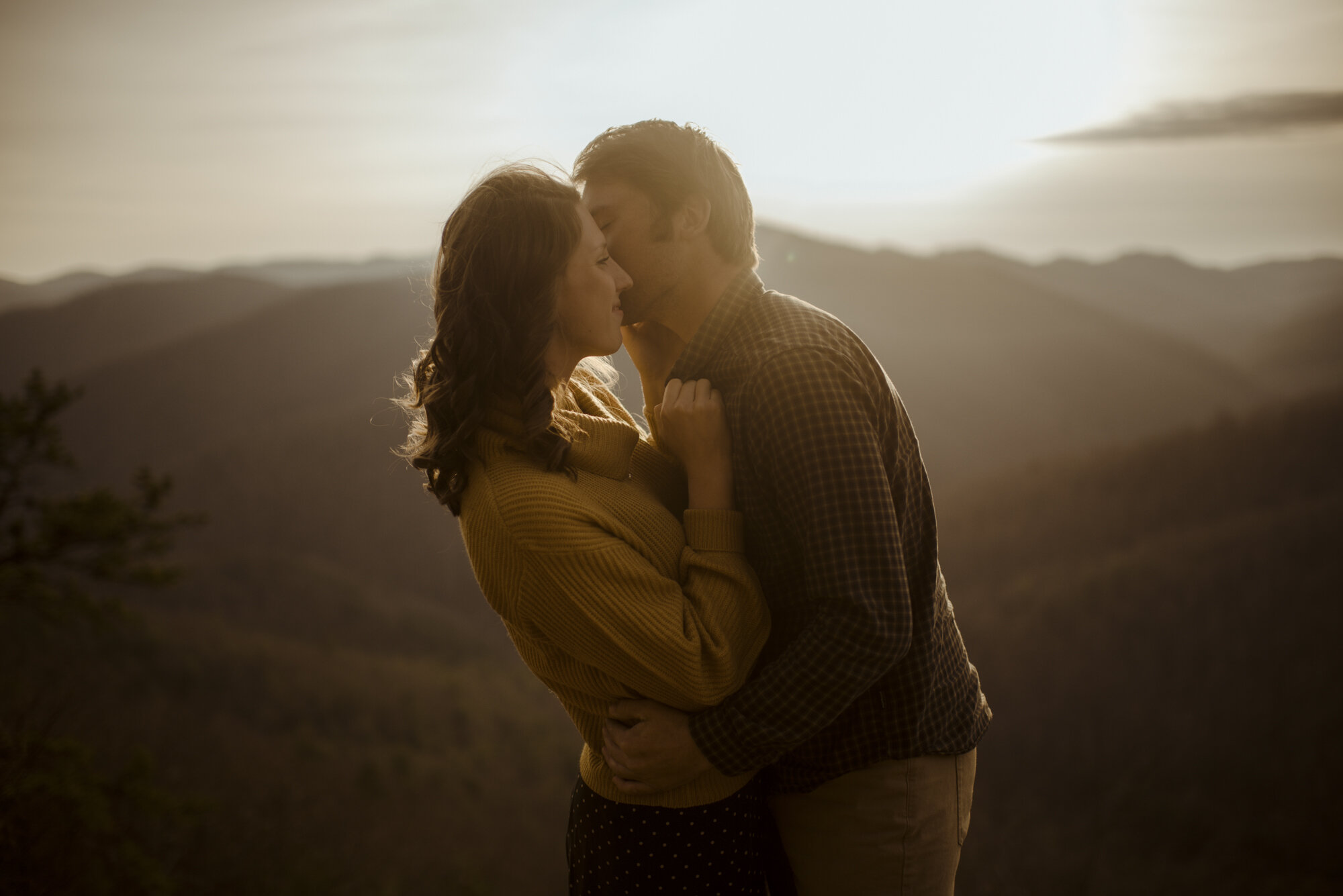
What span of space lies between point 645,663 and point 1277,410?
3149 centimetres

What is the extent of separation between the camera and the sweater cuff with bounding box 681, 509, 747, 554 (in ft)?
5.93

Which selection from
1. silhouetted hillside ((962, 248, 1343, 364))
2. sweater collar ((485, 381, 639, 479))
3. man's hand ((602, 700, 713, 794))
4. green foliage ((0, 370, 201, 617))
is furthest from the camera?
silhouetted hillside ((962, 248, 1343, 364))

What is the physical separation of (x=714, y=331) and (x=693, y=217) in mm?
447

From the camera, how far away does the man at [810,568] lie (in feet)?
5.41

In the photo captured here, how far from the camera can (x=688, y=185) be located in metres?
2.29

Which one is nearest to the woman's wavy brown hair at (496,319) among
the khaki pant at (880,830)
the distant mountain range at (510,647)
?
the distant mountain range at (510,647)

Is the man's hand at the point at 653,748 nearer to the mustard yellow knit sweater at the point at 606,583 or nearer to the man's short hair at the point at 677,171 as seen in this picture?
the mustard yellow knit sweater at the point at 606,583

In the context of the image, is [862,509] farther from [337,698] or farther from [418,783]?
[337,698]

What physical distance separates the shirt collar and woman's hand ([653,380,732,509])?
17cm

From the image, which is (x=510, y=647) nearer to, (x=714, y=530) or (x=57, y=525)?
(x=57, y=525)

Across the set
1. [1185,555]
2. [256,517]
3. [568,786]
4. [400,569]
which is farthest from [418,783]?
[1185,555]

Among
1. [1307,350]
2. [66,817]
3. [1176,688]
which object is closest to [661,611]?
[66,817]

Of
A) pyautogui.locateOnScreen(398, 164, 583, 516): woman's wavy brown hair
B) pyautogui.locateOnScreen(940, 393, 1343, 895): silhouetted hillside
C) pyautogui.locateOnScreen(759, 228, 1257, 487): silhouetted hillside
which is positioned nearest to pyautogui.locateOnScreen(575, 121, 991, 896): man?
pyautogui.locateOnScreen(398, 164, 583, 516): woman's wavy brown hair

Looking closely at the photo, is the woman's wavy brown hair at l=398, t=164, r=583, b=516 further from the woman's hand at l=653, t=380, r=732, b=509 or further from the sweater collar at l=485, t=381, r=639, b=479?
the woman's hand at l=653, t=380, r=732, b=509
